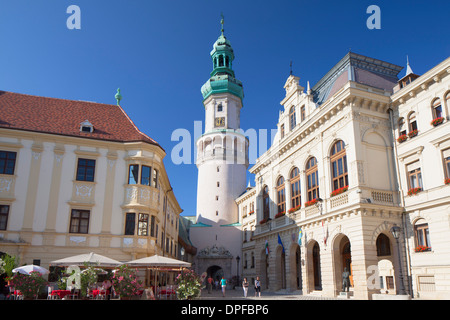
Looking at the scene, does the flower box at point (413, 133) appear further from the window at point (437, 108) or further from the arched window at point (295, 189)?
the arched window at point (295, 189)

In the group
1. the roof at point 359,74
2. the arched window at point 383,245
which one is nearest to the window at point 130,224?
the arched window at point 383,245

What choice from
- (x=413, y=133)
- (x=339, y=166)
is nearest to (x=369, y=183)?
(x=339, y=166)

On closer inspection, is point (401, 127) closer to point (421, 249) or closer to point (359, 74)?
point (359, 74)

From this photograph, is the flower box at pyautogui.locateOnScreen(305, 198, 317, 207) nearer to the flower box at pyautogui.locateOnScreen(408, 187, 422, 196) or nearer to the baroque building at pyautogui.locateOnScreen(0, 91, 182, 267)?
the flower box at pyautogui.locateOnScreen(408, 187, 422, 196)

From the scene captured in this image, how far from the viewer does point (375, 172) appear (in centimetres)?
2556

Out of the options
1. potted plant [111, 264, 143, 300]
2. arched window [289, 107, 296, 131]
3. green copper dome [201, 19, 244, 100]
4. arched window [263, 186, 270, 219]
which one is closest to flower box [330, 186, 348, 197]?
arched window [289, 107, 296, 131]

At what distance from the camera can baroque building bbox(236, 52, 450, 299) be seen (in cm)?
2245

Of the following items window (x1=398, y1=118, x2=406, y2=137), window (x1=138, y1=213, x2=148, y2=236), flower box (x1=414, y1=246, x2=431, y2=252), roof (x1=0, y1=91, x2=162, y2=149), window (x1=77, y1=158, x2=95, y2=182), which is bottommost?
flower box (x1=414, y1=246, x2=431, y2=252)

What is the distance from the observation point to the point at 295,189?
33.5m

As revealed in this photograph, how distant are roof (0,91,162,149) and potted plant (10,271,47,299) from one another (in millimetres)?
11279

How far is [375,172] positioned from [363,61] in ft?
34.5

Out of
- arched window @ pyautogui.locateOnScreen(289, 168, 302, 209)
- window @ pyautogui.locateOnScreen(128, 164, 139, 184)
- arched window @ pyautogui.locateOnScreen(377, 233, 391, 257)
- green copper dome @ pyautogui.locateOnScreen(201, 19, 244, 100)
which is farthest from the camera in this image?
green copper dome @ pyautogui.locateOnScreen(201, 19, 244, 100)

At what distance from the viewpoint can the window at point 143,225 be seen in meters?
26.6
